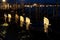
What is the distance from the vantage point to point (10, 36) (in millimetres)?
7395

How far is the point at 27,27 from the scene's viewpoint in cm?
774

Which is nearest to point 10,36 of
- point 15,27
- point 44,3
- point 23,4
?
point 15,27

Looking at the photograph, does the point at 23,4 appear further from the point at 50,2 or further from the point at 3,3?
the point at 3,3

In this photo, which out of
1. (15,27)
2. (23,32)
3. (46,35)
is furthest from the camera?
(15,27)

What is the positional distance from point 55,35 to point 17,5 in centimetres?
398

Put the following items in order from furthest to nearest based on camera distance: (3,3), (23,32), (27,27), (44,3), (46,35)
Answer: (3,3), (44,3), (27,27), (23,32), (46,35)

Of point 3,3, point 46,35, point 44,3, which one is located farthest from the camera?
point 3,3

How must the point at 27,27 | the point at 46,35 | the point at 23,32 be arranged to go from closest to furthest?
the point at 46,35 < the point at 23,32 < the point at 27,27

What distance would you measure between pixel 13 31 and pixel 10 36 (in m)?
0.64

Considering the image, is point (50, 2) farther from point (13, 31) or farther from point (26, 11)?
point (13, 31)

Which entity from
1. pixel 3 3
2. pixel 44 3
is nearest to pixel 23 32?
pixel 44 3

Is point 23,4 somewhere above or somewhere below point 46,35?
above

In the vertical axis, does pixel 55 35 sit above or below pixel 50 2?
below

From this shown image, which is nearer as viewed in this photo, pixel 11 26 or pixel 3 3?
pixel 11 26
